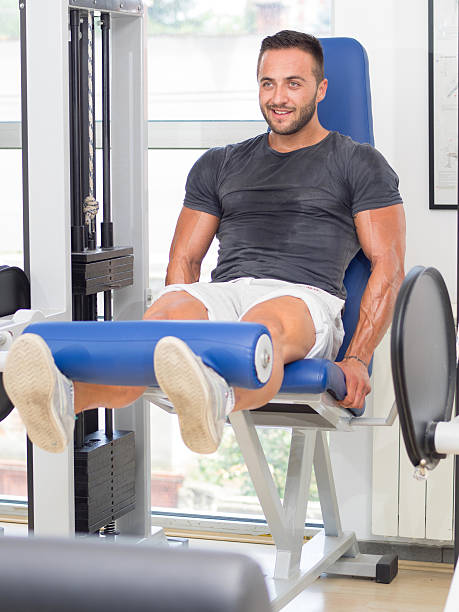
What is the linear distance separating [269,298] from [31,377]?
29.1 inches

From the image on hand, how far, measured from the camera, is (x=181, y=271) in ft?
8.08

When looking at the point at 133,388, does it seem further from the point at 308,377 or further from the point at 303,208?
the point at 303,208

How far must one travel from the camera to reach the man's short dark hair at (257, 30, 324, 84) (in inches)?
93.2

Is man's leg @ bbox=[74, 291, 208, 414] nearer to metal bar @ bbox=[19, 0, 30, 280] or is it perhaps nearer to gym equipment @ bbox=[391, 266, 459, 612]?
metal bar @ bbox=[19, 0, 30, 280]

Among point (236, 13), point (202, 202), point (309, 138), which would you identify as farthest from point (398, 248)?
point (236, 13)

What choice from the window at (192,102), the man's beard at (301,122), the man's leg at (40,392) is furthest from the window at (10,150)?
the man's leg at (40,392)

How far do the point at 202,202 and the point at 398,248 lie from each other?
584 millimetres

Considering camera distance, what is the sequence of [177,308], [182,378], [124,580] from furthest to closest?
[177,308]
[182,378]
[124,580]

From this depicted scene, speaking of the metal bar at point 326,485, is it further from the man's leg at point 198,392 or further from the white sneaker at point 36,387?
the white sneaker at point 36,387

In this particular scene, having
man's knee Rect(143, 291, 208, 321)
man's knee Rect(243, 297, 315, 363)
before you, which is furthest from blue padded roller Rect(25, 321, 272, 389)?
man's knee Rect(143, 291, 208, 321)

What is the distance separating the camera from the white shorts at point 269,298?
2080 millimetres

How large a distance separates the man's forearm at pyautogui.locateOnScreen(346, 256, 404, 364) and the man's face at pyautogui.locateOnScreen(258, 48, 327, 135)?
1.52ft

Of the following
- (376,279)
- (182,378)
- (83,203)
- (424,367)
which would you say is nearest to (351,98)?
(376,279)

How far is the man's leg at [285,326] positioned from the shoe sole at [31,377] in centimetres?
41
